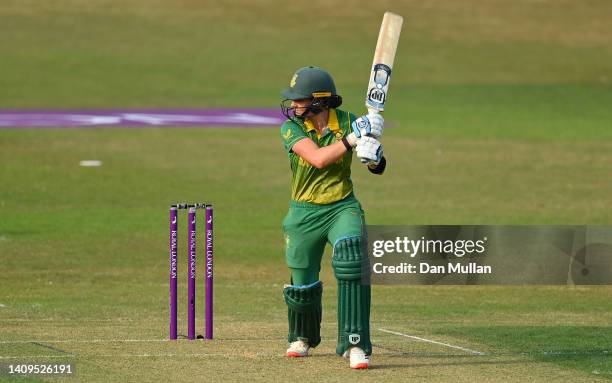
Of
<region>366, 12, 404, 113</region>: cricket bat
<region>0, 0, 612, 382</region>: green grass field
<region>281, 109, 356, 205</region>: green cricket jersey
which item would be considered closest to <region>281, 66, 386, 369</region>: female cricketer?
<region>281, 109, 356, 205</region>: green cricket jersey

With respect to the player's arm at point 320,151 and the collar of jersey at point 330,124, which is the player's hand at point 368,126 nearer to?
the player's arm at point 320,151

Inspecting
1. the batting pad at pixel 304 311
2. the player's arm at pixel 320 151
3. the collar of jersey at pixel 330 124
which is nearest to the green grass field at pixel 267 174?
the batting pad at pixel 304 311

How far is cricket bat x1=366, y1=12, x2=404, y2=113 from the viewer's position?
938 centimetres

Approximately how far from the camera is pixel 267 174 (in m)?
25.0

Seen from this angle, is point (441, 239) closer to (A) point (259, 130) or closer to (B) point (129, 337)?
(B) point (129, 337)

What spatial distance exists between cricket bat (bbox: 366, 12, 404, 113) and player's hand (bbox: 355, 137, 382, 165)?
0.29 metres

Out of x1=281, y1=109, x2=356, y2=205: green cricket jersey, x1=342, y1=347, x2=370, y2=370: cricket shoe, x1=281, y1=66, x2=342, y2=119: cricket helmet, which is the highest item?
x1=281, y1=66, x2=342, y2=119: cricket helmet

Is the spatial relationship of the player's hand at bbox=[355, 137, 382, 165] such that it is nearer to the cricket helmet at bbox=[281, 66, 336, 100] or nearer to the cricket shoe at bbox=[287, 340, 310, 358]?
the cricket helmet at bbox=[281, 66, 336, 100]

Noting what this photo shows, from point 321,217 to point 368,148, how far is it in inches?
30.5

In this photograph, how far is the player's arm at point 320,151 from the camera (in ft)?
30.6

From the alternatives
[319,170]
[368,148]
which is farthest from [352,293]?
[368,148]

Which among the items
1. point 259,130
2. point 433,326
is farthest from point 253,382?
point 259,130

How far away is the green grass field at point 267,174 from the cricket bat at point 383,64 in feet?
6.00

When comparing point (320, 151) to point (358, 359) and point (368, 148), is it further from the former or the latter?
point (358, 359)
